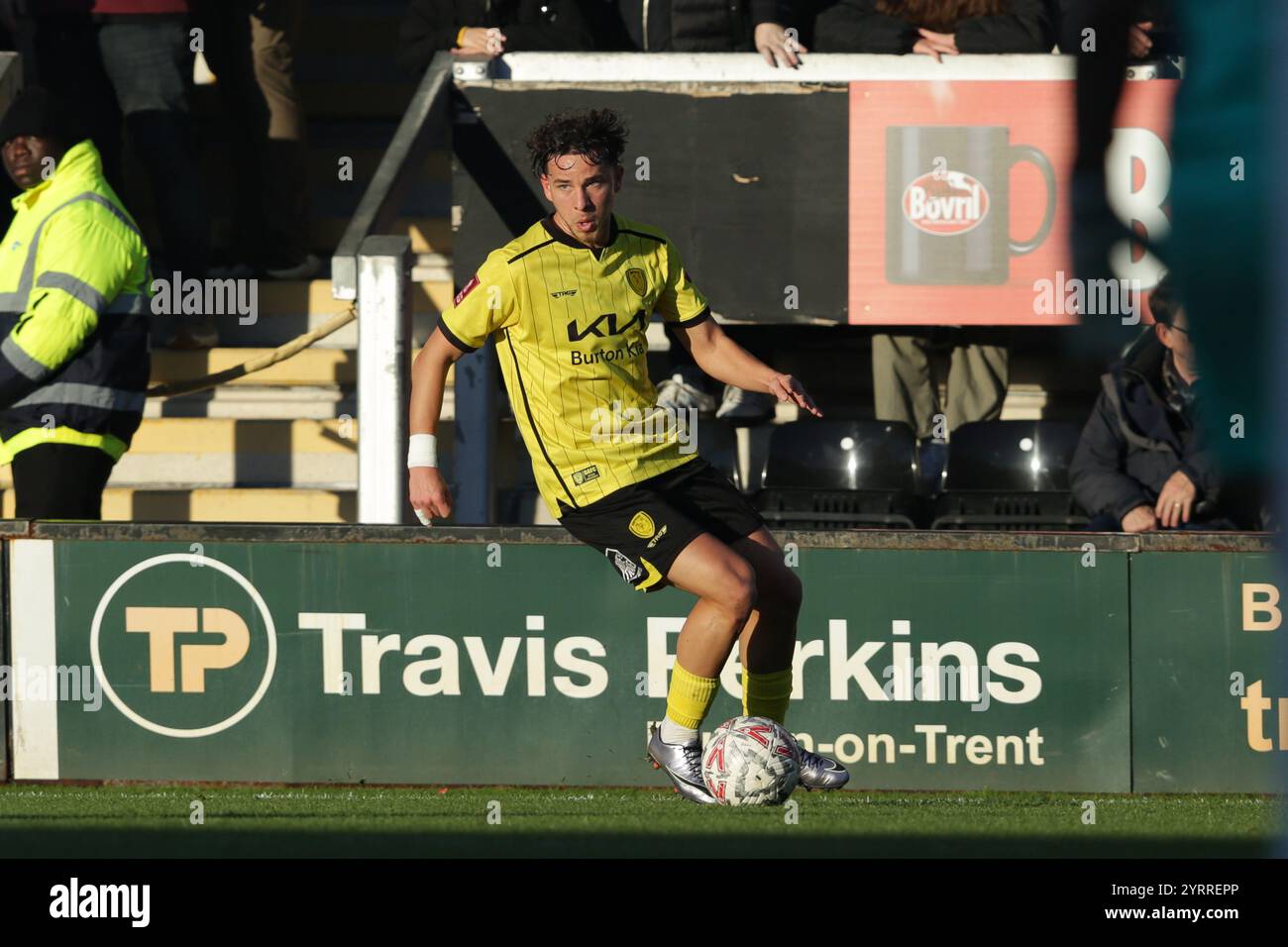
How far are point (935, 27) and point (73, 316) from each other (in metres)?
4.68

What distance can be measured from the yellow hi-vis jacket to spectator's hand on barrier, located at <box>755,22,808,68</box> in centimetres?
336

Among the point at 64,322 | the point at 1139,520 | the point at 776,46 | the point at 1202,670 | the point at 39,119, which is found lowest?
the point at 1202,670

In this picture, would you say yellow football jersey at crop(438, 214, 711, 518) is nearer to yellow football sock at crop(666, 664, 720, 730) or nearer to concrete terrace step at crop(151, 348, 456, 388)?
yellow football sock at crop(666, 664, 720, 730)

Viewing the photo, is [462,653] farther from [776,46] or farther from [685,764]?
[776,46]

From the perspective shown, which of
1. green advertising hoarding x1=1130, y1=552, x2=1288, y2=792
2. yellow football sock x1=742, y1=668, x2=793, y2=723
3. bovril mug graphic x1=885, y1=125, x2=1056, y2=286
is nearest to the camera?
yellow football sock x1=742, y1=668, x2=793, y2=723

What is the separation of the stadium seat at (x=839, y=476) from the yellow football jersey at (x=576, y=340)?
2.65 metres

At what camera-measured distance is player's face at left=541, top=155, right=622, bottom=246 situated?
6.20 metres

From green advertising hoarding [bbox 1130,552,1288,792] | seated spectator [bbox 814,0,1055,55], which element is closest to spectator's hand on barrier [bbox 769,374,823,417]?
green advertising hoarding [bbox 1130,552,1288,792]

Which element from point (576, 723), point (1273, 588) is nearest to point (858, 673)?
point (576, 723)

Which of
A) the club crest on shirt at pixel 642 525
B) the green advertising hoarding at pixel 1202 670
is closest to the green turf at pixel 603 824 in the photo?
the green advertising hoarding at pixel 1202 670

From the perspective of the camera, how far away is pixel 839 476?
9.42 meters

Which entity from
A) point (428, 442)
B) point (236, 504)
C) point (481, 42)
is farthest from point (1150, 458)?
point (236, 504)

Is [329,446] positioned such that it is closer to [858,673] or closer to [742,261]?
[742,261]

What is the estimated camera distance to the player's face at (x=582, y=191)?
6199mm
